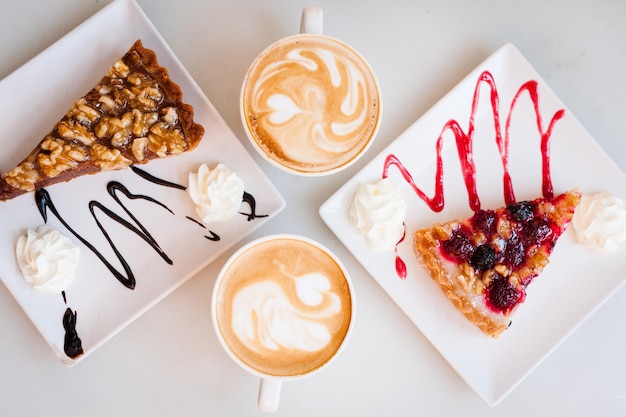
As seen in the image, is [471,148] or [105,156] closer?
[105,156]

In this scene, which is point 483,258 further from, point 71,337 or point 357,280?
point 71,337

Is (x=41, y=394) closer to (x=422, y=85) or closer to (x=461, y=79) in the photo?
(x=422, y=85)

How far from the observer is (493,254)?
7.11ft

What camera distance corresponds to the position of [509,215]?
2.20m

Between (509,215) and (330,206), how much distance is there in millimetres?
684

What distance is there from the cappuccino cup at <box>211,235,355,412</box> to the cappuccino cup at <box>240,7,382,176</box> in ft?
0.99

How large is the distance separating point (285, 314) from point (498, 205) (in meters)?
0.98

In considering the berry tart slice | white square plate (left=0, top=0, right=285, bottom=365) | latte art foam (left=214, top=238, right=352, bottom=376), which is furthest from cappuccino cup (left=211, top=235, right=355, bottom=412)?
the berry tart slice

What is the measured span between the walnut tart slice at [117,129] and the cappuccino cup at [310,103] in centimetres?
26

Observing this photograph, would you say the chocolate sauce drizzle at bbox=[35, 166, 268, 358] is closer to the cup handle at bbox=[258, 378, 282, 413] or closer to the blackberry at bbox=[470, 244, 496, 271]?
the cup handle at bbox=[258, 378, 282, 413]

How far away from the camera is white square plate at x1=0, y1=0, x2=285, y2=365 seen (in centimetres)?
207

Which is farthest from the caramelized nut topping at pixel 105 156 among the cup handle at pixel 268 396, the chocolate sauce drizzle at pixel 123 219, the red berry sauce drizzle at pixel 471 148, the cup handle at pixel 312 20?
the red berry sauce drizzle at pixel 471 148

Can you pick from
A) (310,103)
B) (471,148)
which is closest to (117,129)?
(310,103)

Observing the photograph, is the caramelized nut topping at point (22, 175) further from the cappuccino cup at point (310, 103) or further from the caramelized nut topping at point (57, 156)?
the cappuccino cup at point (310, 103)
